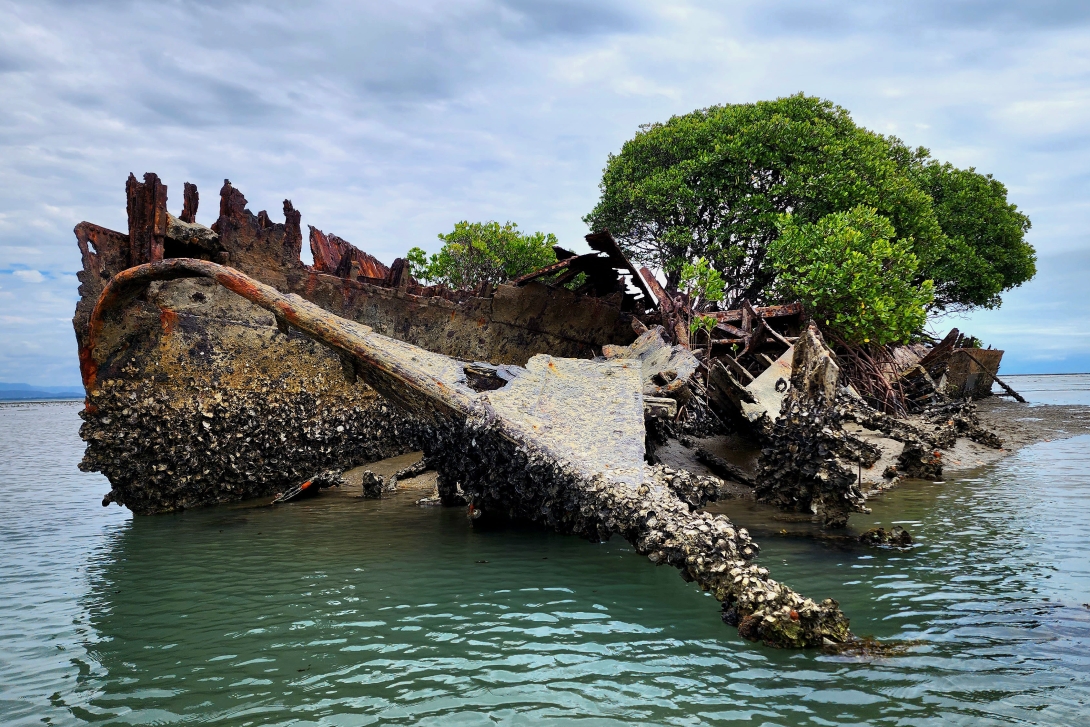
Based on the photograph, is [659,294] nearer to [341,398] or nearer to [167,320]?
[341,398]

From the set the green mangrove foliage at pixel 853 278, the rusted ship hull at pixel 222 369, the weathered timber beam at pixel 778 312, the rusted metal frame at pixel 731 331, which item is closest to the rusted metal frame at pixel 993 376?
the green mangrove foliage at pixel 853 278

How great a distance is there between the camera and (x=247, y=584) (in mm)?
5230

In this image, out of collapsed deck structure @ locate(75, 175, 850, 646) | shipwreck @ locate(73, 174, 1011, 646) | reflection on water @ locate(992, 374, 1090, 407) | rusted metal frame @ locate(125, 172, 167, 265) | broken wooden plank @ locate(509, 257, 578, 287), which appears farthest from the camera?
reflection on water @ locate(992, 374, 1090, 407)

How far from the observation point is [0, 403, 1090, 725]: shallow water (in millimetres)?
3184

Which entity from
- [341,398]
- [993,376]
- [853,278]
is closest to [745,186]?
[853,278]

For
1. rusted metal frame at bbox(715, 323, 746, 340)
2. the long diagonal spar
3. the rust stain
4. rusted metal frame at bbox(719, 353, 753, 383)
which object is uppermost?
rusted metal frame at bbox(715, 323, 746, 340)

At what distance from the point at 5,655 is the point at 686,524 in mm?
4301

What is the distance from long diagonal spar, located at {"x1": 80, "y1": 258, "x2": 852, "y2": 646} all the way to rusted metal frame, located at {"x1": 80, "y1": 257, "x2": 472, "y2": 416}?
0.5 inches

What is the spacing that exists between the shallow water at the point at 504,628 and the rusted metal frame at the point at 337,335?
1413mm

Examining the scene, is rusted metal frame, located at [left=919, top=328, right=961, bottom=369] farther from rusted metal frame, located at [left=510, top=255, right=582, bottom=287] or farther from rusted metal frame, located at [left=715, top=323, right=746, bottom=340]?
rusted metal frame, located at [left=510, top=255, right=582, bottom=287]

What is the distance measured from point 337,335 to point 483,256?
54.1 ft

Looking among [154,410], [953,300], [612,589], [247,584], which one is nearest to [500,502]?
[612,589]

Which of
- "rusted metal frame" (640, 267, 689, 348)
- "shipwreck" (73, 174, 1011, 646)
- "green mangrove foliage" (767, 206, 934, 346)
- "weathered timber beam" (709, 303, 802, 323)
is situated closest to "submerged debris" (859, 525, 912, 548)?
"shipwreck" (73, 174, 1011, 646)

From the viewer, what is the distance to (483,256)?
2241cm
